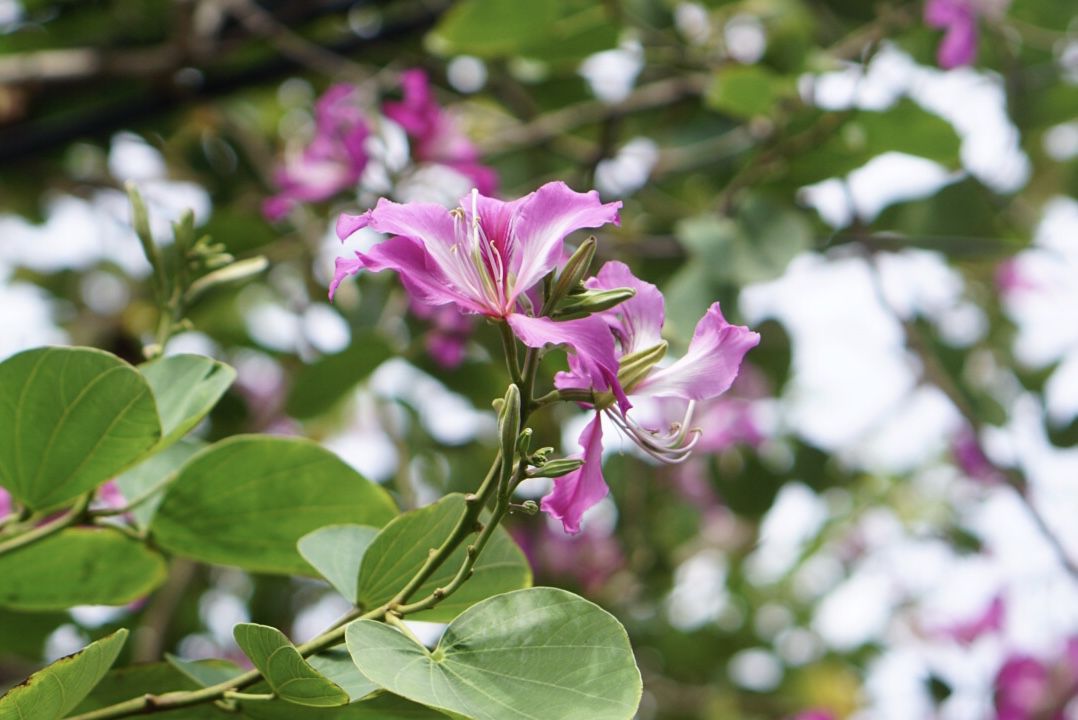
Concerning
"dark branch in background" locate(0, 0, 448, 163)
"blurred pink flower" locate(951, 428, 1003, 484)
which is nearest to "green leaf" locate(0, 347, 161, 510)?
"dark branch in background" locate(0, 0, 448, 163)

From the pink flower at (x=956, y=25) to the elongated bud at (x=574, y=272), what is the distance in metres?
0.96

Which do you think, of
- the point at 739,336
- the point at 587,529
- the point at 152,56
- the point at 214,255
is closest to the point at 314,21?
the point at 152,56

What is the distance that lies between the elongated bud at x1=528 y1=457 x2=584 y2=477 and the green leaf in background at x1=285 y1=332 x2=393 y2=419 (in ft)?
2.67

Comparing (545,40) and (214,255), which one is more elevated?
(214,255)

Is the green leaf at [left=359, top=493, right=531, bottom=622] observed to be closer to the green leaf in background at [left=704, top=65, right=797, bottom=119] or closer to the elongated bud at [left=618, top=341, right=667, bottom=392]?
the elongated bud at [left=618, top=341, right=667, bottom=392]

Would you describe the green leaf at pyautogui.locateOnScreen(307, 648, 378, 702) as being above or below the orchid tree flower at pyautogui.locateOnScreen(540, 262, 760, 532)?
below

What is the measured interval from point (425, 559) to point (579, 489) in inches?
3.0

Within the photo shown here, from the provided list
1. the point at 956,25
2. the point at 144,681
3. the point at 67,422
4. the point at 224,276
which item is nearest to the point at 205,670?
the point at 144,681

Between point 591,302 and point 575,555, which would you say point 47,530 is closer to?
point 591,302

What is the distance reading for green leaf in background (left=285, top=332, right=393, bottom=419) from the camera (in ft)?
4.12

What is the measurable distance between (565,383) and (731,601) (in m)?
1.68

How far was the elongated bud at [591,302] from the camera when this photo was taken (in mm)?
465

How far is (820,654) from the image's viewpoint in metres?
2.21

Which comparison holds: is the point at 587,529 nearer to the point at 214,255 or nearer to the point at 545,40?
the point at 545,40
